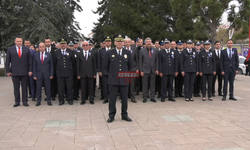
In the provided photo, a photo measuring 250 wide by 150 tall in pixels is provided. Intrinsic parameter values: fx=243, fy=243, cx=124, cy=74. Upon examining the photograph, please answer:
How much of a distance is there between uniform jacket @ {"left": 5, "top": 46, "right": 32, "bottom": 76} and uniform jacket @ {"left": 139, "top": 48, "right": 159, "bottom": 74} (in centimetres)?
362

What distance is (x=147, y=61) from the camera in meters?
8.16

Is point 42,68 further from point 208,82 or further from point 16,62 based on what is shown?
point 208,82

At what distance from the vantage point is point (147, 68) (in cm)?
820

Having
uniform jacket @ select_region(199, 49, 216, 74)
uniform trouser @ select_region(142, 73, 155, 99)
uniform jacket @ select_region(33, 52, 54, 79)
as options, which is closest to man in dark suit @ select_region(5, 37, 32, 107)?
uniform jacket @ select_region(33, 52, 54, 79)

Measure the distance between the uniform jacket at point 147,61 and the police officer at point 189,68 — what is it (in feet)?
3.43

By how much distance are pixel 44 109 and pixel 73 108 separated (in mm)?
848

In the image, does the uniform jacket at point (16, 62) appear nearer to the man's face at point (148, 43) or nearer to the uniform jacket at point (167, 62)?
the man's face at point (148, 43)

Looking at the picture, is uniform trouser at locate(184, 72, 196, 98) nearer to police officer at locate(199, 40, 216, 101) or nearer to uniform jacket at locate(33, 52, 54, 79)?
police officer at locate(199, 40, 216, 101)

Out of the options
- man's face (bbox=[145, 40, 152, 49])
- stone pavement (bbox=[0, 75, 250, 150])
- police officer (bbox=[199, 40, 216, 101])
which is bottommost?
stone pavement (bbox=[0, 75, 250, 150])

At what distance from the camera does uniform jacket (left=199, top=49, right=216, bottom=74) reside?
8.52 metres

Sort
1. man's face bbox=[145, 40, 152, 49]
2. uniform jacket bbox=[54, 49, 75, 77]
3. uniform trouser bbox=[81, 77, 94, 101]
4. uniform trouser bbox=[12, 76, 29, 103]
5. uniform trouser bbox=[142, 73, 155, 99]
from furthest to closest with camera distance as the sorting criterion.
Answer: uniform trouser bbox=[142, 73, 155, 99]
uniform trouser bbox=[81, 77, 94, 101]
man's face bbox=[145, 40, 152, 49]
uniform jacket bbox=[54, 49, 75, 77]
uniform trouser bbox=[12, 76, 29, 103]

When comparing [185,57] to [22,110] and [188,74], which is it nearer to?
[188,74]

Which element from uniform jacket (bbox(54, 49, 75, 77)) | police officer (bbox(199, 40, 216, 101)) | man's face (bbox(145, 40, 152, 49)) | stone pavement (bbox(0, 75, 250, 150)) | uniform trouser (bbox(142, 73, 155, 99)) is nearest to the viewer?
stone pavement (bbox(0, 75, 250, 150))

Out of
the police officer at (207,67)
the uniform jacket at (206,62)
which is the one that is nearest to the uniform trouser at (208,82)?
the police officer at (207,67)
